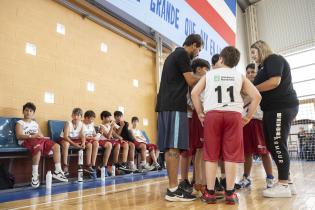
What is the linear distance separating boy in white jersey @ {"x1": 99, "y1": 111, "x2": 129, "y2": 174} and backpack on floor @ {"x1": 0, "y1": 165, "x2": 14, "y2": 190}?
1498 mm

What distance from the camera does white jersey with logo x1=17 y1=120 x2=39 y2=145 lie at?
3.72 m

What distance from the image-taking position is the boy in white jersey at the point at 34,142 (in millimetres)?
3545

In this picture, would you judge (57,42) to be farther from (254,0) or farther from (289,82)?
(254,0)

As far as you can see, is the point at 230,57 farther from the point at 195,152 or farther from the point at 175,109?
the point at 195,152

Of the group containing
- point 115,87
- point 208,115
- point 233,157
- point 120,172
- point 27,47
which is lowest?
point 120,172

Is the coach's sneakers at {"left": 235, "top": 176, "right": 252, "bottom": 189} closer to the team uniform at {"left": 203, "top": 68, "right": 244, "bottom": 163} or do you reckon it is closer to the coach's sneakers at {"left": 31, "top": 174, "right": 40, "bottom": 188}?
the team uniform at {"left": 203, "top": 68, "right": 244, "bottom": 163}

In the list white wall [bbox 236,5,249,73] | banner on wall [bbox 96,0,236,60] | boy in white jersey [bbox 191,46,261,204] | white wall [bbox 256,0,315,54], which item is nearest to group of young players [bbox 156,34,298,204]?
boy in white jersey [bbox 191,46,261,204]

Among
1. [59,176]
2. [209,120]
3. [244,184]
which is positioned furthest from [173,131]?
[59,176]

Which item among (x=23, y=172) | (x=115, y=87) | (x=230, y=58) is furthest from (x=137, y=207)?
(x=115, y=87)


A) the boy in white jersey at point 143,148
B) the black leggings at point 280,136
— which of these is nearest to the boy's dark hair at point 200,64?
the black leggings at point 280,136

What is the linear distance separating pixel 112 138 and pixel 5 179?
2.06 meters

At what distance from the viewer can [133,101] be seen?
638cm

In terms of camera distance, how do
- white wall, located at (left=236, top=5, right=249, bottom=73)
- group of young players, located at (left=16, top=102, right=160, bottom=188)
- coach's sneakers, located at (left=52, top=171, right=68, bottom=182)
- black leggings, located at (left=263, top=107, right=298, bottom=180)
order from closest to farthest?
black leggings, located at (left=263, top=107, right=298, bottom=180) → group of young players, located at (left=16, top=102, right=160, bottom=188) → coach's sneakers, located at (left=52, top=171, right=68, bottom=182) → white wall, located at (left=236, top=5, right=249, bottom=73)

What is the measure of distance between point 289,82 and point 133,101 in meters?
4.26
